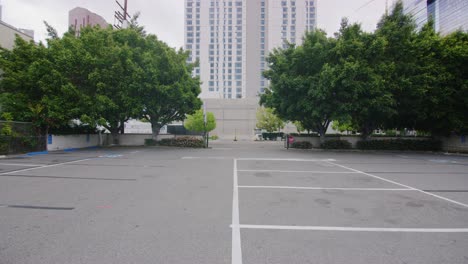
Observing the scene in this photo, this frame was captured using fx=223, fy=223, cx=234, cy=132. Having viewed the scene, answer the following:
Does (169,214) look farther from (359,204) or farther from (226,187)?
(359,204)

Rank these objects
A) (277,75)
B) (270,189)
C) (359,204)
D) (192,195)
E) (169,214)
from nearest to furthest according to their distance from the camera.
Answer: (169,214)
(359,204)
(192,195)
(270,189)
(277,75)

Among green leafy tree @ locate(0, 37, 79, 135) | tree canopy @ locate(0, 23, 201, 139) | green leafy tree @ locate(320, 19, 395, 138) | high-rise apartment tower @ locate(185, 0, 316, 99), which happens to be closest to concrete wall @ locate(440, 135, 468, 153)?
green leafy tree @ locate(320, 19, 395, 138)

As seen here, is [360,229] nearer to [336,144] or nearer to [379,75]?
[379,75]

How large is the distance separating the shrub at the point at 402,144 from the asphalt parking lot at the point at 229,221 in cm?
1627

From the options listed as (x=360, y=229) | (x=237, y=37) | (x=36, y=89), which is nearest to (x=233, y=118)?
(x=36, y=89)

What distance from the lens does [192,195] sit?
20.9 feet

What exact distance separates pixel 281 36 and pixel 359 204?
9330 centimetres

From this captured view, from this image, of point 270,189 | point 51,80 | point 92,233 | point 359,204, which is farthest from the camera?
point 51,80

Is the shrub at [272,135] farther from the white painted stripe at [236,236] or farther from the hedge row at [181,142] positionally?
the white painted stripe at [236,236]

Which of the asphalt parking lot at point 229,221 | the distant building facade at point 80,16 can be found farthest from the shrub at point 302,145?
the distant building facade at point 80,16

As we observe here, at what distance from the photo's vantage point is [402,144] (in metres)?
23.2

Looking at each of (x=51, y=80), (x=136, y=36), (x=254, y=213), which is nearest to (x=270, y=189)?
(x=254, y=213)

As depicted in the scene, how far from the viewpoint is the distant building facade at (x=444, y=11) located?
27917 millimetres

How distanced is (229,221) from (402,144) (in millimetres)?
25672
